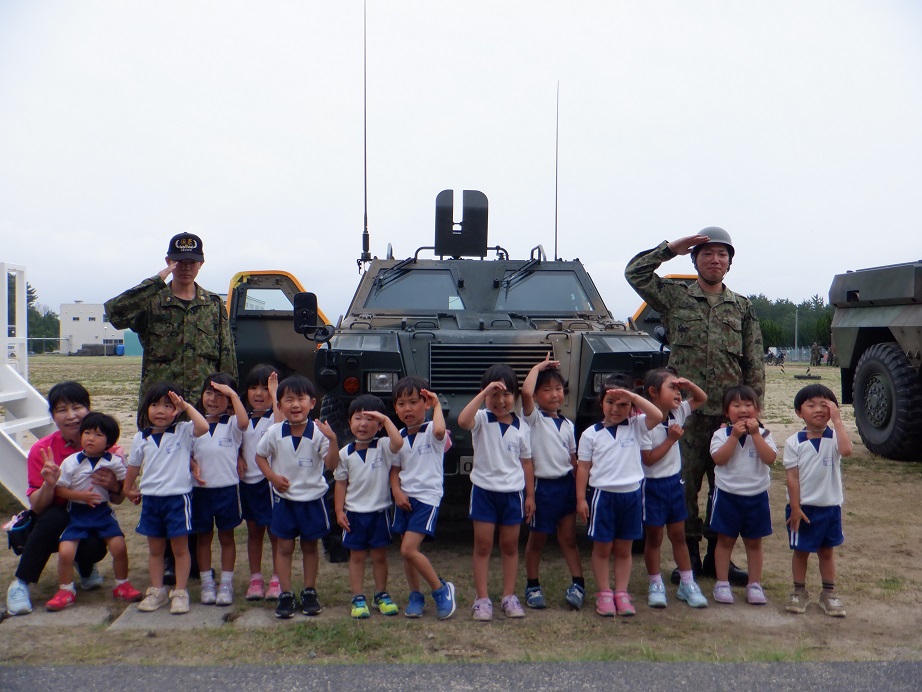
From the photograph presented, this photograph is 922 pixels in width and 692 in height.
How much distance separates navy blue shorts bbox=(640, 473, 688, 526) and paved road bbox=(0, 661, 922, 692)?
1068 millimetres

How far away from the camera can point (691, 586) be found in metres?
4.64

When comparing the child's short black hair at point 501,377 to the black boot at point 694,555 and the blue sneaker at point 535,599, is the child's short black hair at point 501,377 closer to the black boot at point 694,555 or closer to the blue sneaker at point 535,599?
the blue sneaker at point 535,599

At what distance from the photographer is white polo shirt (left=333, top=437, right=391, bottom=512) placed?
4.43 metres

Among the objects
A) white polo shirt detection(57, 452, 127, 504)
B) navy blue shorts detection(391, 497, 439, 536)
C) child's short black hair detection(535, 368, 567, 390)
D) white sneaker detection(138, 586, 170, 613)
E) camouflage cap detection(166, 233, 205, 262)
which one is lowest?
white sneaker detection(138, 586, 170, 613)

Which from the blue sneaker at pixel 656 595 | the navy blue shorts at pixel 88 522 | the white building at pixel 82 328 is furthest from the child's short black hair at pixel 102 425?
the white building at pixel 82 328

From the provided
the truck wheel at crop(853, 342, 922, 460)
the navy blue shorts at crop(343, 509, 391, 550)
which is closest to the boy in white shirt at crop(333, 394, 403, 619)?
the navy blue shorts at crop(343, 509, 391, 550)

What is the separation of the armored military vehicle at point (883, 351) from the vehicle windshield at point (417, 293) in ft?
17.2

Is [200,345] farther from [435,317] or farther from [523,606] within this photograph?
[523,606]

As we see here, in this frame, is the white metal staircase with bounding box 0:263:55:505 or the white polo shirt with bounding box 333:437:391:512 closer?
the white polo shirt with bounding box 333:437:391:512

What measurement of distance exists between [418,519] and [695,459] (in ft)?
5.61

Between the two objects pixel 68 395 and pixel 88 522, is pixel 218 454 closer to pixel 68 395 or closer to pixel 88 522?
pixel 88 522

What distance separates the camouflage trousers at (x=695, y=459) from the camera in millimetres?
5078

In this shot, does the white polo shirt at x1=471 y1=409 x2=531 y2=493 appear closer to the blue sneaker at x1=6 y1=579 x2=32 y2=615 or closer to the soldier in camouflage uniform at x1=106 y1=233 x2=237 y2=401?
the soldier in camouflage uniform at x1=106 y1=233 x2=237 y2=401

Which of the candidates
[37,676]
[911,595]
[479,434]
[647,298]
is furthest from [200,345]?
[911,595]
